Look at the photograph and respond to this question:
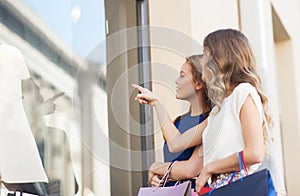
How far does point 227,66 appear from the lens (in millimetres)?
1313

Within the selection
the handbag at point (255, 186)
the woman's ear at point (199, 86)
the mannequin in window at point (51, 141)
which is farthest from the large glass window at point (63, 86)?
the handbag at point (255, 186)

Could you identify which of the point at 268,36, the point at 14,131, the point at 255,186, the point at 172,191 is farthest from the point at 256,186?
the point at 268,36

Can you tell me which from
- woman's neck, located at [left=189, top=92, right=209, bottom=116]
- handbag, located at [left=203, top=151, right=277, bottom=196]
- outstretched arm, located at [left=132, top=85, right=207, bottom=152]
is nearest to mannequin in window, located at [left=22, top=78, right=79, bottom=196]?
outstretched arm, located at [left=132, top=85, right=207, bottom=152]

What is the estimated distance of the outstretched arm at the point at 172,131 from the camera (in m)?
1.29

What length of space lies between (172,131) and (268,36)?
1.73 m

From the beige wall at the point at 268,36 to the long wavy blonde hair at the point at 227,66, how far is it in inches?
4.5

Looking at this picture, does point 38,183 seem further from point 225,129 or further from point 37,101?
point 225,129

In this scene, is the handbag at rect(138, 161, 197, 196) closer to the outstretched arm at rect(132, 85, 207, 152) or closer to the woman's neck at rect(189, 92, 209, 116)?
the outstretched arm at rect(132, 85, 207, 152)

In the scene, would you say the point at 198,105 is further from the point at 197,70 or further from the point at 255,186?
the point at 255,186

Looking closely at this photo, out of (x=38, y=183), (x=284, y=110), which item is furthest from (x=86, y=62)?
(x=284, y=110)

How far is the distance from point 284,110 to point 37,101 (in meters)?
2.82

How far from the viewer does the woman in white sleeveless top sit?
3.90ft

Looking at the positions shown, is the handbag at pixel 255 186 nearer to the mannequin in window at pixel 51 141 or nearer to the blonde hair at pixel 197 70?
the blonde hair at pixel 197 70

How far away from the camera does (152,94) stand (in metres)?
1.40
